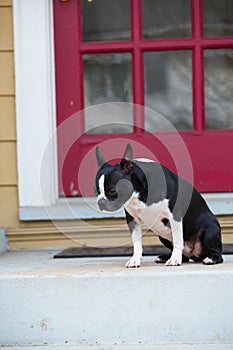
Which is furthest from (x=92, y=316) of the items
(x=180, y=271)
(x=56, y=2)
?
(x=56, y=2)

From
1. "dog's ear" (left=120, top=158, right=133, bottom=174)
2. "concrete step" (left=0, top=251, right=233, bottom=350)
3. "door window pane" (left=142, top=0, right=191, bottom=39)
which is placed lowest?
"concrete step" (left=0, top=251, right=233, bottom=350)

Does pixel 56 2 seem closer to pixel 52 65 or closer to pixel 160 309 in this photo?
pixel 52 65

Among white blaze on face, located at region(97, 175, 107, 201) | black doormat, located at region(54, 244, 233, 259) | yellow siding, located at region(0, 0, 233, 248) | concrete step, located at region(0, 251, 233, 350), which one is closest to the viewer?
white blaze on face, located at region(97, 175, 107, 201)

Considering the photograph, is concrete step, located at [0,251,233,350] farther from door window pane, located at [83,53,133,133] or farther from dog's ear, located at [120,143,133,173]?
door window pane, located at [83,53,133,133]

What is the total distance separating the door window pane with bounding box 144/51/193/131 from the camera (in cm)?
533

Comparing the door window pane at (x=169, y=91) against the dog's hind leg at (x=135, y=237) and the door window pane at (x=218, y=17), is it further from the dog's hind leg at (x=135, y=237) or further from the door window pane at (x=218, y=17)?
the dog's hind leg at (x=135, y=237)

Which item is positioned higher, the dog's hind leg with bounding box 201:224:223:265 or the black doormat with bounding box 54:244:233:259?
the dog's hind leg with bounding box 201:224:223:265

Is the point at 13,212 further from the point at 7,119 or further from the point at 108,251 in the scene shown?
the point at 108,251

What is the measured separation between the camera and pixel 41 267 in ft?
14.0

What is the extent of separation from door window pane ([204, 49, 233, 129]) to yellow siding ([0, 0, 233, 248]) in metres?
0.65

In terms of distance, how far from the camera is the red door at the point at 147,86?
17.2 feet

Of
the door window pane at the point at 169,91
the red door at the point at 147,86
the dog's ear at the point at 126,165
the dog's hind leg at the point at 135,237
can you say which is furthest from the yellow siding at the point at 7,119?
the dog's ear at the point at 126,165

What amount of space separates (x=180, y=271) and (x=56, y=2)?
7.07 ft

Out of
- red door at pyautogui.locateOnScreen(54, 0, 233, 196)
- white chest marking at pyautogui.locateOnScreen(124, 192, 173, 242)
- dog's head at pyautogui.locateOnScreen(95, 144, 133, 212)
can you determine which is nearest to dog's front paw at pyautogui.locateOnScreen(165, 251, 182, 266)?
white chest marking at pyautogui.locateOnScreen(124, 192, 173, 242)
